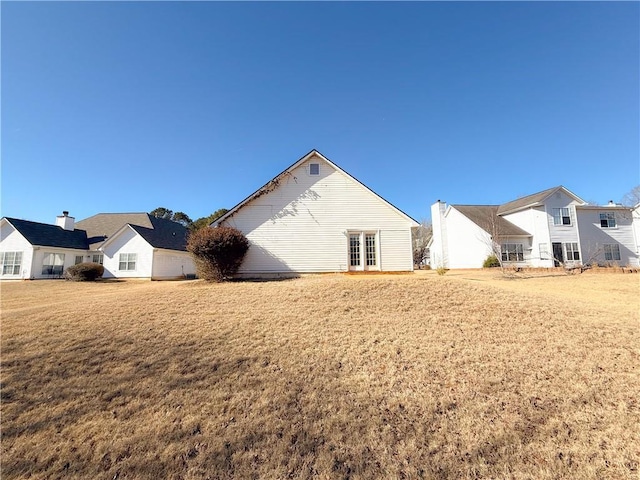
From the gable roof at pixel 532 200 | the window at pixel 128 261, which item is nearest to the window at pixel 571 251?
the gable roof at pixel 532 200

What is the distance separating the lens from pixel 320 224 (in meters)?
17.1

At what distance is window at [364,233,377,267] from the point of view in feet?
56.4

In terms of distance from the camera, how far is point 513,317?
905 centimetres

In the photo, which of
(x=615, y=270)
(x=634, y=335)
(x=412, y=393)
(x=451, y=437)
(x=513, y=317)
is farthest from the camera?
(x=615, y=270)

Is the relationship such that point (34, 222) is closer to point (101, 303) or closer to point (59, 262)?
point (59, 262)

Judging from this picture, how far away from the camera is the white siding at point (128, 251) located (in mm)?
26625

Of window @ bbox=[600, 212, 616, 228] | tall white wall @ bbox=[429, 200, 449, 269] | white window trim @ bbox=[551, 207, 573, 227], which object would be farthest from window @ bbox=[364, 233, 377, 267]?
window @ bbox=[600, 212, 616, 228]

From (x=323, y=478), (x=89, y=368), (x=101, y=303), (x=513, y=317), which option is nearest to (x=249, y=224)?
(x=101, y=303)

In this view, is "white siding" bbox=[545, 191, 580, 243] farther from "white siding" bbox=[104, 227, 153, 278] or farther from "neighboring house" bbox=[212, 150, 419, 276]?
"white siding" bbox=[104, 227, 153, 278]

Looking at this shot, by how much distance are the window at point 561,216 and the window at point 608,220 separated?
500 cm

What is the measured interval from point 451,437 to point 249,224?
577 inches

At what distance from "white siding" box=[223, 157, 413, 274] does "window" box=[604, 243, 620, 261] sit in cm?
2443

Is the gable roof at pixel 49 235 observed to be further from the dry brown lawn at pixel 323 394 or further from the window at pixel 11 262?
the dry brown lawn at pixel 323 394

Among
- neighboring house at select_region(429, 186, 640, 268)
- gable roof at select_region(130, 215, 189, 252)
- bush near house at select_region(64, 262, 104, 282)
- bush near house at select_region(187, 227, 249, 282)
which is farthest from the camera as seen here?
gable roof at select_region(130, 215, 189, 252)
